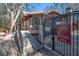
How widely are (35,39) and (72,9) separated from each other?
606 millimetres

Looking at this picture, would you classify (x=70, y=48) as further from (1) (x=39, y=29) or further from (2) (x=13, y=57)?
(2) (x=13, y=57)

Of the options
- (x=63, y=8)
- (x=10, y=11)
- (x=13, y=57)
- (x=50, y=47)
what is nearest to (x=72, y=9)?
(x=63, y=8)

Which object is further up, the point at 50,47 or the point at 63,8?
the point at 63,8

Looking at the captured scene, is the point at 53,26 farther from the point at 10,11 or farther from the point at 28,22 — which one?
the point at 10,11

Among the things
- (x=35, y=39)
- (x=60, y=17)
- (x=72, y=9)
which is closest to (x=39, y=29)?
(x=35, y=39)

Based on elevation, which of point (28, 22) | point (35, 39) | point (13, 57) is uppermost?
point (28, 22)

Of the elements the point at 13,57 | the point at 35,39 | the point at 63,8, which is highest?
the point at 63,8

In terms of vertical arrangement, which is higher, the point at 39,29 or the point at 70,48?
the point at 39,29

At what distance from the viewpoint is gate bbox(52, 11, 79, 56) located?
277cm

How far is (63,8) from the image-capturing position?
112 inches

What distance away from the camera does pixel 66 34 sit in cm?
281

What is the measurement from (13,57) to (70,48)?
740 mm

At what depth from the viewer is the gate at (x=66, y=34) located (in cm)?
277

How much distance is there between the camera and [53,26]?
286cm
